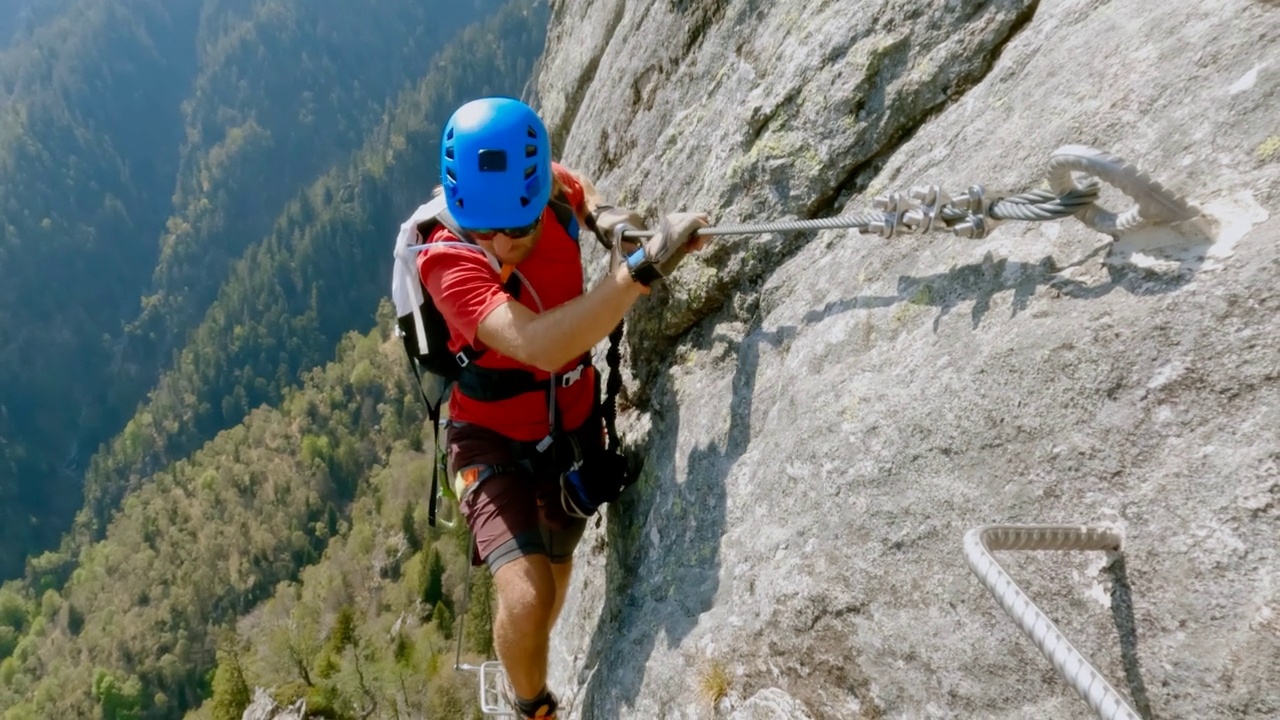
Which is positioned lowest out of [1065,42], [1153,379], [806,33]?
[1153,379]

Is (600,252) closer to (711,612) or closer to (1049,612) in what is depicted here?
(711,612)

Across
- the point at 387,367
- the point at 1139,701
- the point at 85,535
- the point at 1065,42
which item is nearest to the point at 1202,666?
the point at 1139,701

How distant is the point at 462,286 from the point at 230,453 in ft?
370

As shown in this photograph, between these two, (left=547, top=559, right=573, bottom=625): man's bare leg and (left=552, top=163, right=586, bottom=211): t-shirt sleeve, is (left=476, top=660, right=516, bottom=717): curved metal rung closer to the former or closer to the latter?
(left=547, top=559, right=573, bottom=625): man's bare leg

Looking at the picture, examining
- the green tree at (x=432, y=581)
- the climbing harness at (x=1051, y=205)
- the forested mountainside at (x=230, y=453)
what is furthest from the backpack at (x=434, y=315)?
the green tree at (x=432, y=581)

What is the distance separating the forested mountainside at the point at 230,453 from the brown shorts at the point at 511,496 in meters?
36.3

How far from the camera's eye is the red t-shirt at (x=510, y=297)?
164 inches

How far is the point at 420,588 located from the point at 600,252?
57.6 m

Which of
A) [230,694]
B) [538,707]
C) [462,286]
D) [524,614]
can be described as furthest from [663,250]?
[230,694]

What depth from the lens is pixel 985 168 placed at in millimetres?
3279

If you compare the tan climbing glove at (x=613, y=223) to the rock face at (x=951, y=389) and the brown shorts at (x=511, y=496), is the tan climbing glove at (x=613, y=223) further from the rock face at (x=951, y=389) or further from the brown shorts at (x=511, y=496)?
the brown shorts at (x=511, y=496)

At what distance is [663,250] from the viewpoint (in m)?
3.95

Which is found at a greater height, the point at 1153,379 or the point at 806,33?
the point at 806,33

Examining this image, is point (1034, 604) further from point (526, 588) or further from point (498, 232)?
point (498, 232)
